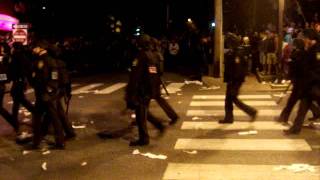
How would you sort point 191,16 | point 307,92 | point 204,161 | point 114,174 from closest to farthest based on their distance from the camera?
point 114,174 → point 204,161 → point 307,92 → point 191,16

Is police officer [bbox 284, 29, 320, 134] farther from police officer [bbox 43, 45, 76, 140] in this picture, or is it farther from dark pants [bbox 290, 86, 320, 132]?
police officer [bbox 43, 45, 76, 140]

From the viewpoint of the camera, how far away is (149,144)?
9461mm

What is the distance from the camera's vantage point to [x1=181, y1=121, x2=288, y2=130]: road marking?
1094cm

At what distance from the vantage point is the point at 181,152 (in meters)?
8.84

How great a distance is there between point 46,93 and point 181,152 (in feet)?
7.48

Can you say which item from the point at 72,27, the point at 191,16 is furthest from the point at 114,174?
the point at 191,16

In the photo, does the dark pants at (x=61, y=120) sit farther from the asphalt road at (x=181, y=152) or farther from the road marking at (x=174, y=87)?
the road marking at (x=174, y=87)

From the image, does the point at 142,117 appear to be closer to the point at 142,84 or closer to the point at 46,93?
the point at 142,84

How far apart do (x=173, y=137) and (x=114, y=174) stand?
2702mm

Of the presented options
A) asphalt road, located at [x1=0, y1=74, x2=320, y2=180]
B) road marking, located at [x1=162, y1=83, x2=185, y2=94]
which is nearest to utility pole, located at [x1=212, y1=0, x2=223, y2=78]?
road marking, located at [x1=162, y1=83, x2=185, y2=94]

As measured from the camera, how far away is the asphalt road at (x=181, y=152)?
7559mm

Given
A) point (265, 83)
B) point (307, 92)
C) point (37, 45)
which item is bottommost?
point (265, 83)

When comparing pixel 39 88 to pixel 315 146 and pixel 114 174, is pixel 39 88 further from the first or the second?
pixel 315 146

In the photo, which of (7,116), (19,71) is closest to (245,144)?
(19,71)
